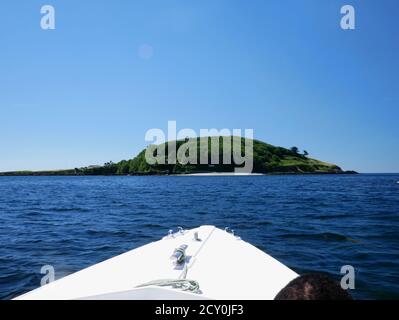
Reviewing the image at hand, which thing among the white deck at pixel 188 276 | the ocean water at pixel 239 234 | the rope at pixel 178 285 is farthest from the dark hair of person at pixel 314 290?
the ocean water at pixel 239 234

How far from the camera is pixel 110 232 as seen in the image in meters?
16.8

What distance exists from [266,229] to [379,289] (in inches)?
349

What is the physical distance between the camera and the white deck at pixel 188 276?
4.95 meters

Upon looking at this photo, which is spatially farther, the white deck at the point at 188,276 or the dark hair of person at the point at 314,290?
the white deck at the point at 188,276

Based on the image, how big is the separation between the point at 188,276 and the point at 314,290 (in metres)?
4.12

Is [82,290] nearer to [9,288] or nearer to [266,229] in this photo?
[9,288]

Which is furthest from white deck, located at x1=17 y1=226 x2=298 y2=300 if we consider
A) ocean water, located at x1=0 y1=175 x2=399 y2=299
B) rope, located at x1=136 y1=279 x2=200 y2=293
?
ocean water, located at x1=0 y1=175 x2=399 y2=299

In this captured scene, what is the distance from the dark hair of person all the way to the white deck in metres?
2.22

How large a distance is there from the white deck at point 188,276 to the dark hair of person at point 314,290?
2223 millimetres

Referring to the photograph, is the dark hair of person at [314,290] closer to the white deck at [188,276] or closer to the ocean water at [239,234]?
the white deck at [188,276]

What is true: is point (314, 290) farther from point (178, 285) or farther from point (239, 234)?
point (239, 234)

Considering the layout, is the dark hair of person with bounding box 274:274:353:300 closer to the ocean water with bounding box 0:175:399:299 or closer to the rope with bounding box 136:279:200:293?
the rope with bounding box 136:279:200:293

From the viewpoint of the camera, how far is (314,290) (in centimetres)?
220
